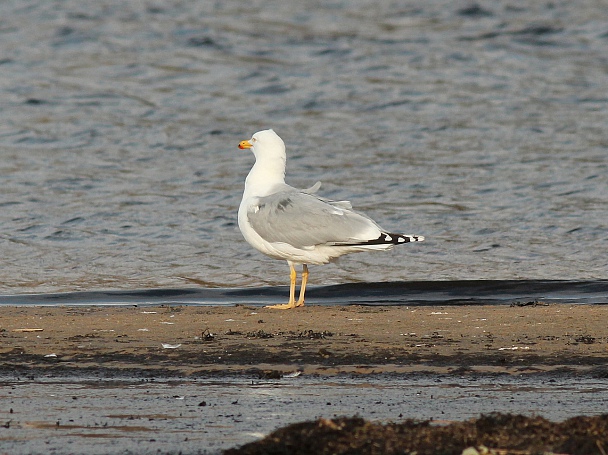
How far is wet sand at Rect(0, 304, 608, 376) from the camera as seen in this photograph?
19.2 ft

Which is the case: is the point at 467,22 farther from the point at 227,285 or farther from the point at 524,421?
the point at 524,421

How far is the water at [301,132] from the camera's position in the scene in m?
10.4

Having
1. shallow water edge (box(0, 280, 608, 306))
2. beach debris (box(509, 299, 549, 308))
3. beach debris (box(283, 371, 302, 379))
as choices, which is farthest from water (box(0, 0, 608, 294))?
beach debris (box(283, 371, 302, 379))

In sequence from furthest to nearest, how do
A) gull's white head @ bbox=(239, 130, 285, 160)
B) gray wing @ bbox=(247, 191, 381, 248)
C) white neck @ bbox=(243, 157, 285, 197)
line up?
gull's white head @ bbox=(239, 130, 285, 160)
white neck @ bbox=(243, 157, 285, 197)
gray wing @ bbox=(247, 191, 381, 248)

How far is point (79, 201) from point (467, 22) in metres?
12.9

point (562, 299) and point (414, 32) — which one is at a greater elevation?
point (414, 32)

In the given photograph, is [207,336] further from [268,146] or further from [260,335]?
[268,146]

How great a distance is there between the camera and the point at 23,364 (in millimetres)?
5879

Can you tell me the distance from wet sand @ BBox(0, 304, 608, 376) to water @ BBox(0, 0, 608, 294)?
1877 mm

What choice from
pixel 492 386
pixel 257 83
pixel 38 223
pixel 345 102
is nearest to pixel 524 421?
pixel 492 386

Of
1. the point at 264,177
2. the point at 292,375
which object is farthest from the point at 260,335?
the point at 264,177

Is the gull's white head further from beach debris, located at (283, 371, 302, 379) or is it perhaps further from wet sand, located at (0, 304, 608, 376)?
beach debris, located at (283, 371, 302, 379)

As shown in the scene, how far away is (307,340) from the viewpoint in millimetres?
6469

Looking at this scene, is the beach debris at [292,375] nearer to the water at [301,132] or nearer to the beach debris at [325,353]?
the beach debris at [325,353]
